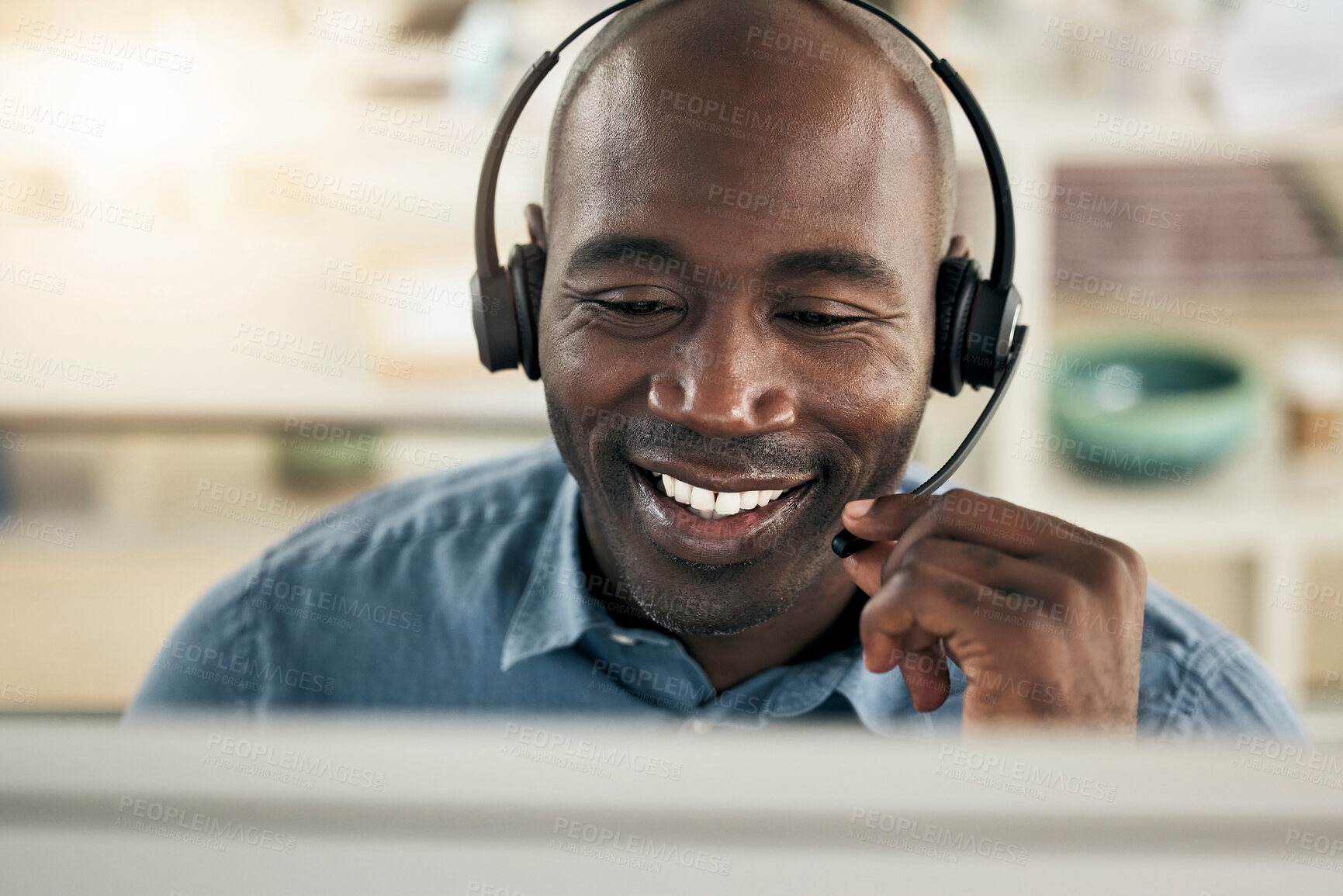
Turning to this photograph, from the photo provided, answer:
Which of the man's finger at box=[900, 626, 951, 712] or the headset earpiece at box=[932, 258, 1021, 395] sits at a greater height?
the headset earpiece at box=[932, 258, 1021, 395]

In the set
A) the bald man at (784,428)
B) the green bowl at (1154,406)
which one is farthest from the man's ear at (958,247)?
the green bowl at (1154,406)

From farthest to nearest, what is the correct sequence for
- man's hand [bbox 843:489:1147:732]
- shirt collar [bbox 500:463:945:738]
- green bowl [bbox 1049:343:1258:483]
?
green bowl [bbox 1049:343:1258:483], shirt collar [bbox 500:463:945:738], man's hand [bbox 843:489:1147:732]

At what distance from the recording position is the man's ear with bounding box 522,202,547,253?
936 millimetres

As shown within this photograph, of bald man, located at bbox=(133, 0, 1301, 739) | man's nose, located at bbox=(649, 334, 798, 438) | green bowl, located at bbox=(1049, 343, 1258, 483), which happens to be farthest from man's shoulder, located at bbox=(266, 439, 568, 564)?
green bowl, located at bbox=(1049, 343, 1258, 483)

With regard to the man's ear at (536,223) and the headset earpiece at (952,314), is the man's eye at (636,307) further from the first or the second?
the headset earpiece at (952,314)

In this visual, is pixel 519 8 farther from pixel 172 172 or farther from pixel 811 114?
pixel 811 114

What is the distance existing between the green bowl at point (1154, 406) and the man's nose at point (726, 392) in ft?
4.57

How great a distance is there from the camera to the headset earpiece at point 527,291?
0.90 metres

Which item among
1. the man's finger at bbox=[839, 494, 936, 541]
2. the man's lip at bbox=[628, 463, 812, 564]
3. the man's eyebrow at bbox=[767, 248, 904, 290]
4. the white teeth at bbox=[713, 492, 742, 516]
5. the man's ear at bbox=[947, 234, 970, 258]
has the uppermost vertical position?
the man's ear at bbox=[947, 234, 970, 258]

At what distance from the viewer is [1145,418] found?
2.00 m

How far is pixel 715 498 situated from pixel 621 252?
0.20 metres

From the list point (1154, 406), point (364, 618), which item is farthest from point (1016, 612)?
point (1154, 406)

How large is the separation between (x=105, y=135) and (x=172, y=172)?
0.16 m

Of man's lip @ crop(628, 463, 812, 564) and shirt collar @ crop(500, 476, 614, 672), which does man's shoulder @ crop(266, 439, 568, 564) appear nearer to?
shirt collar @ crop(500, 476, 614, 672)
